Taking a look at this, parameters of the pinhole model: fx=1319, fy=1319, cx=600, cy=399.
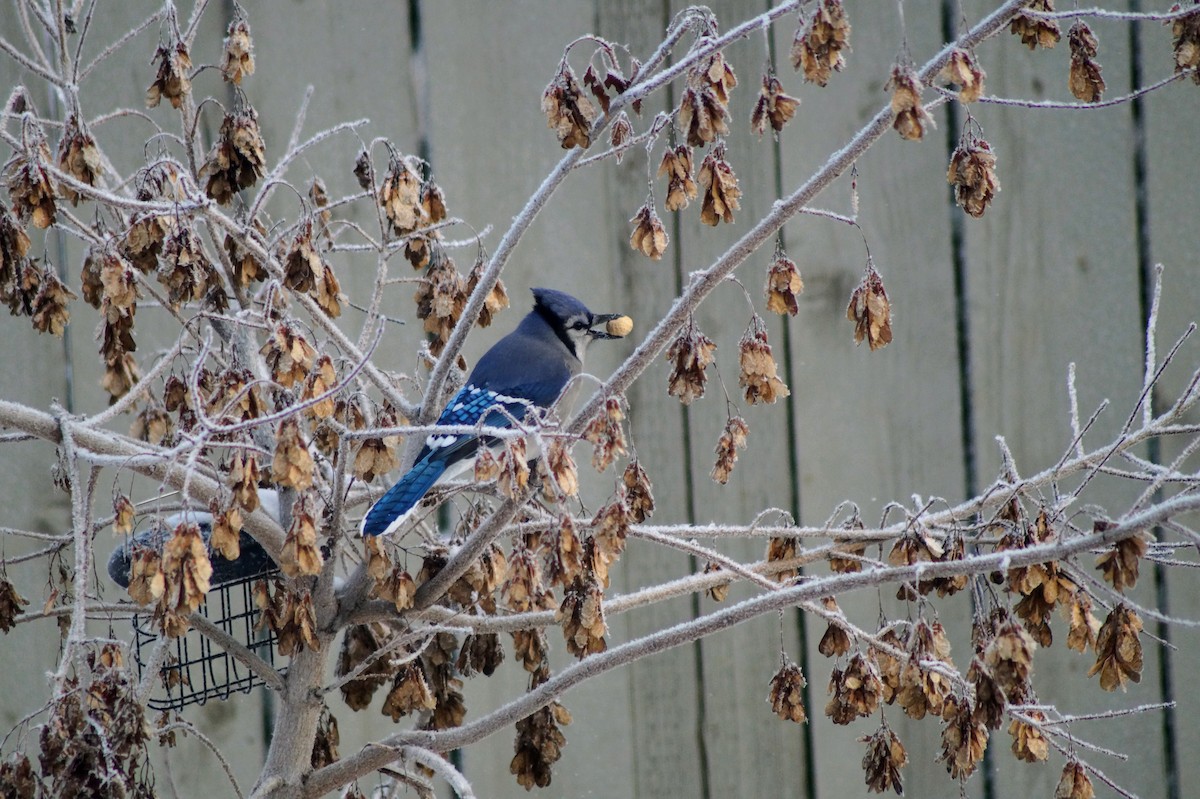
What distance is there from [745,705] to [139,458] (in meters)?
1.49

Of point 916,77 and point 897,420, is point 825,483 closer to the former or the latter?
point 897,420

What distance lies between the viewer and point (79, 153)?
1.59 m

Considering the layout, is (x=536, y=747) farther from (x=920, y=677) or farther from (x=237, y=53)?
(x=237, y=53)

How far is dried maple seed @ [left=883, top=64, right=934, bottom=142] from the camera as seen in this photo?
47.9 inches

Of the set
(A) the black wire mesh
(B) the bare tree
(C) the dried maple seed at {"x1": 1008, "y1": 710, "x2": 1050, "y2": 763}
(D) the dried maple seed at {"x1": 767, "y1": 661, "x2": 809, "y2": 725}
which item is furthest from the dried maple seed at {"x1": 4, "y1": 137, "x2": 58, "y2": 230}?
(C) the dried maple seed at {"x1": 1008, "y1": 710, "x2": 1050, "y2": 763}

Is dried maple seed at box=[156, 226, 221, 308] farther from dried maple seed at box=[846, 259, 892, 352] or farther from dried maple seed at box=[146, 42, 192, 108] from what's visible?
dried maple seed at box=[846, 259, 892, 352]

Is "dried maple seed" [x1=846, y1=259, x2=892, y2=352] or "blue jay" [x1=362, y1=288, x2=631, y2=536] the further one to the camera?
"blue jay" [x1=362, y1=288, x2=631, y2=536]

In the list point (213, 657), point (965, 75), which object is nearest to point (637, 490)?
point (965, 75)

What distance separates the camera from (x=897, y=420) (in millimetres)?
2617

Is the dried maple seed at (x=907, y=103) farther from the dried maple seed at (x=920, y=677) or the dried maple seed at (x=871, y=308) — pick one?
the dried maple seed at (x=920, y=677)

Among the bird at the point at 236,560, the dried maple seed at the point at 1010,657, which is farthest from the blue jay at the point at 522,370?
the dried maple seed at the point at 1010,657

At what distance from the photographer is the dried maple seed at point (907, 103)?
3.99 feet

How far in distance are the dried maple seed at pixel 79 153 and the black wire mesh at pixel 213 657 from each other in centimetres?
64

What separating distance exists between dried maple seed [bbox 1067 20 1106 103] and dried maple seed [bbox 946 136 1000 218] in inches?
4.5
